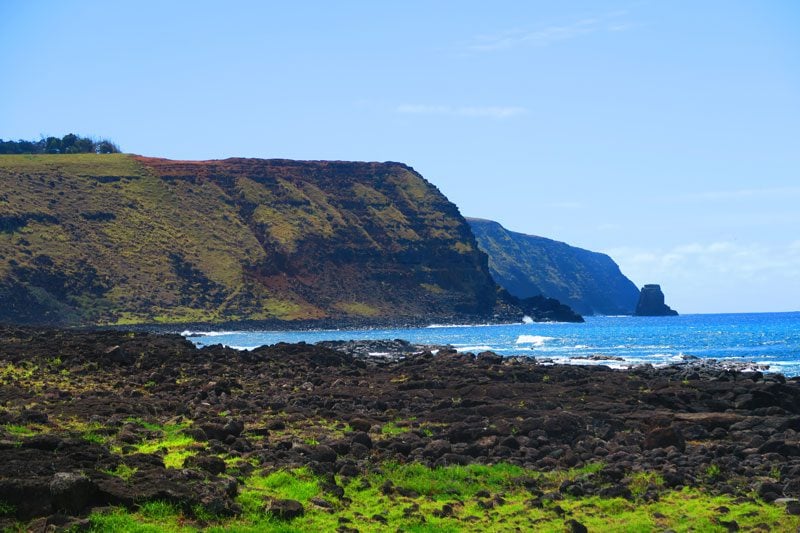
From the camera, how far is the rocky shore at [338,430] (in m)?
14.1

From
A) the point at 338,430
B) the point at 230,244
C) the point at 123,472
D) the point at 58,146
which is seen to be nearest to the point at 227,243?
the point at 230,244

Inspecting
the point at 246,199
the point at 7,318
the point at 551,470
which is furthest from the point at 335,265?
the point at 551,470

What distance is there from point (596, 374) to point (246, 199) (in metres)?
129

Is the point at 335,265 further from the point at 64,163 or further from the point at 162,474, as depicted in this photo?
the point at 162,474

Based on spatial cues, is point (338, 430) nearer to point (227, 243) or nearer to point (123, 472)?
point (123, 472)

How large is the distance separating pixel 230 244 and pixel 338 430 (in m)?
127

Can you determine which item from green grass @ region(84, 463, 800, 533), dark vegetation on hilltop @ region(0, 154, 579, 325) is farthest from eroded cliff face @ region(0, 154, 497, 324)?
green grass @ region(84, 463, 800, 533)

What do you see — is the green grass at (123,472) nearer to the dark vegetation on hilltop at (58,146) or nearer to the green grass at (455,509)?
the green grass at (455,509)

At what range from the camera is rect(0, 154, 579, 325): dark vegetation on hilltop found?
12050 centimetres

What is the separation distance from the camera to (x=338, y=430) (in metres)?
22.0

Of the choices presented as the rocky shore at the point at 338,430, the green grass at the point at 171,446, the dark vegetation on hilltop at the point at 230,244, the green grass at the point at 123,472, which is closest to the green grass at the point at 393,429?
the rocky shore at the point at 338,430

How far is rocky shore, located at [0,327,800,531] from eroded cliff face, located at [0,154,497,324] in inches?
3352

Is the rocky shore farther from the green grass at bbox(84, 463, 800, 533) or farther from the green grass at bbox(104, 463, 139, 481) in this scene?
the green grass at bbox(84, 463, 800, 533)

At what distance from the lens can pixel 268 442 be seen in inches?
774
